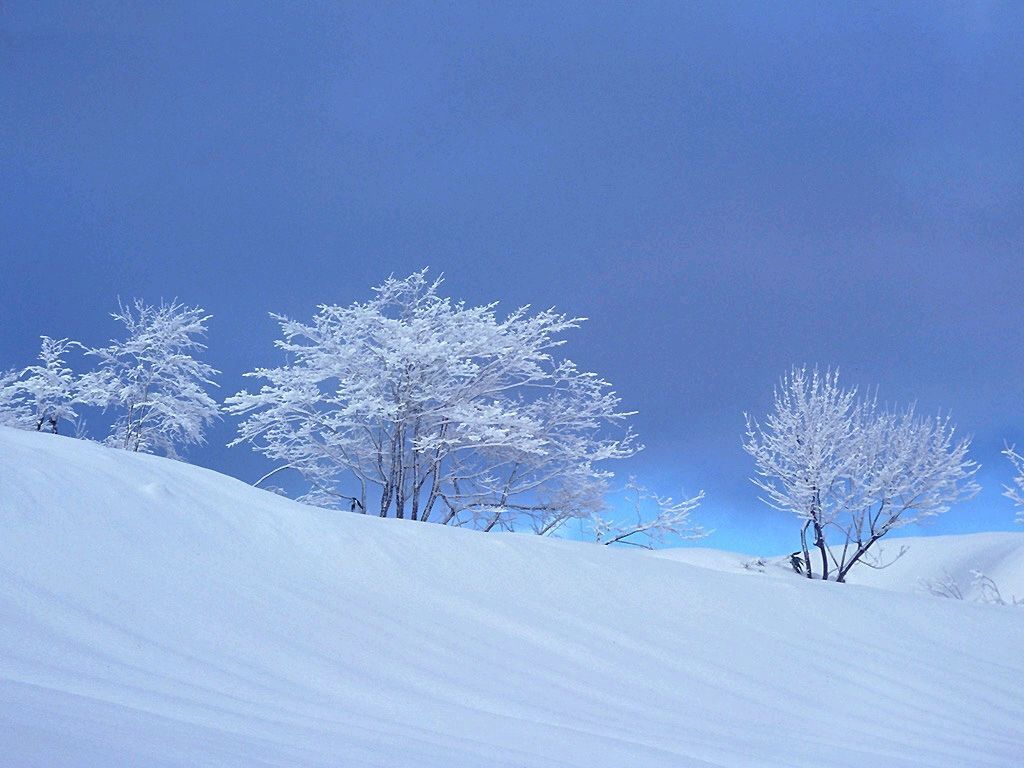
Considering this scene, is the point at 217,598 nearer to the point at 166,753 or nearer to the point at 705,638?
the point at 166,753

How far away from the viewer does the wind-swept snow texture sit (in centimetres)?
373

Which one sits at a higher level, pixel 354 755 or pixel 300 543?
pixel 300 543

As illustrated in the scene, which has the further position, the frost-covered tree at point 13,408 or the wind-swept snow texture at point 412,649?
the frost-covered tree at point 13,408

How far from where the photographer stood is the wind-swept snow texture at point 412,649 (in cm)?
373

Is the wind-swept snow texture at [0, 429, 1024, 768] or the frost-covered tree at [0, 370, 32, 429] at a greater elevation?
the frost-covered tree at [0, 370, 32, 429]

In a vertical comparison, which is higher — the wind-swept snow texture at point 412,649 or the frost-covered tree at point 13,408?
the frost-covered tree at point 13,408

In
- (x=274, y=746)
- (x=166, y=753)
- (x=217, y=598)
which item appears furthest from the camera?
(x=217, y=598)

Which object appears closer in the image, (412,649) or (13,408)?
(412,649)

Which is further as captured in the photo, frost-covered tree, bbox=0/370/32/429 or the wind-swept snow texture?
frost-covered tree, bbox=0/370/32/429

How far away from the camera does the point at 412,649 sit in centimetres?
582

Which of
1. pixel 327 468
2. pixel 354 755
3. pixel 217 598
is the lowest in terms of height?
pixel 354 755

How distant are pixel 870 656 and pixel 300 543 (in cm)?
558

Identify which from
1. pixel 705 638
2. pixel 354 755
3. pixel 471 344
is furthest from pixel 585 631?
pixel 471 344

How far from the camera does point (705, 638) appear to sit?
25.1 ft
